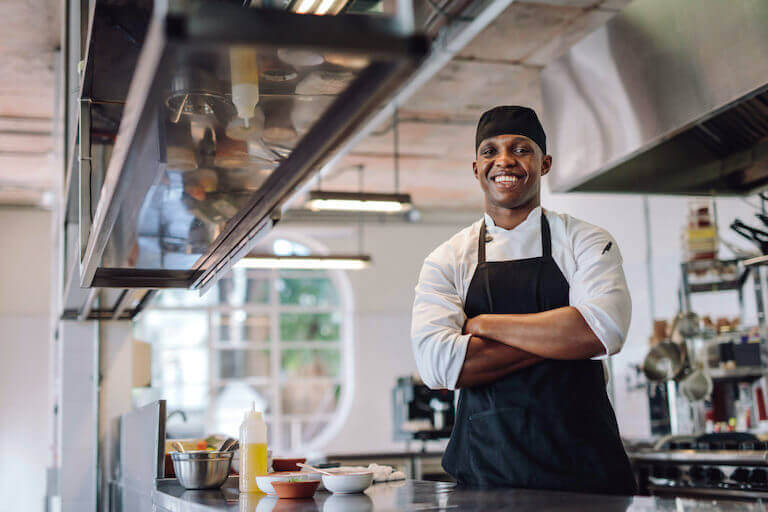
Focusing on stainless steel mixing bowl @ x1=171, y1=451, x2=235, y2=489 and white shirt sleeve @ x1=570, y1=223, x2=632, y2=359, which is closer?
white shirt sleeve @ x1=570, y1=223, x2=632, y2=359

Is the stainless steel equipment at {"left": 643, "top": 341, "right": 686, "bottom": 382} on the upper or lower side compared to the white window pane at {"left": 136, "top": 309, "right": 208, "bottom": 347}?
lower

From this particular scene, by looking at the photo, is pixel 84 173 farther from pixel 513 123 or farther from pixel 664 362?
pixel 664 362

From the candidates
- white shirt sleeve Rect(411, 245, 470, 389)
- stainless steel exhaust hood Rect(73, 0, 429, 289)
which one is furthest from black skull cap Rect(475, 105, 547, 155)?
stainless steel exhaust hood Rect(73, 0, 429, 289)

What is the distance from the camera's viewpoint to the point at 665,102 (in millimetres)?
3338

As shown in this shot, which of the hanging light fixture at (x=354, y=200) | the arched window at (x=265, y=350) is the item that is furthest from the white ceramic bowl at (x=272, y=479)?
the arched window at (x=265, y=350)

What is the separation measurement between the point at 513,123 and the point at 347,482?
0.97m

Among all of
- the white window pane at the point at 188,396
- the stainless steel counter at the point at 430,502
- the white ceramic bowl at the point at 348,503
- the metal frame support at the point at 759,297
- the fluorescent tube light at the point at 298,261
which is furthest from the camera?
the white window pane at the point at 188,396

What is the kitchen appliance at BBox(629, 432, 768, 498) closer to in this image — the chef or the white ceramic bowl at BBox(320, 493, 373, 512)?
the chef

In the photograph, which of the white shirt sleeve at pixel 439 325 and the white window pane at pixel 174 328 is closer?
the white shirt sleeve at pixel 439 325

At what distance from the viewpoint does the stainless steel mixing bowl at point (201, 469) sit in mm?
2246

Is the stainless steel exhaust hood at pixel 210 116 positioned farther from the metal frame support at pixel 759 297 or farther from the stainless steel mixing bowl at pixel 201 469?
the metal frame support at pixel 759 297

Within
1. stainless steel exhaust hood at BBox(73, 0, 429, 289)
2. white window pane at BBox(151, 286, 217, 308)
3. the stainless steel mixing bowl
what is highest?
white window pane at BBox(151, 286, 217, 308)

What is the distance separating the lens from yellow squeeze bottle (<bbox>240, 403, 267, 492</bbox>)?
7.01 feet

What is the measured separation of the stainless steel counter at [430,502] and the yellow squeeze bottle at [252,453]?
58 millimetres
